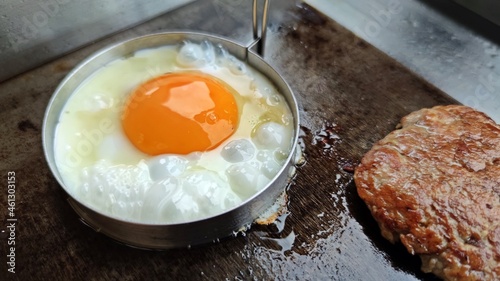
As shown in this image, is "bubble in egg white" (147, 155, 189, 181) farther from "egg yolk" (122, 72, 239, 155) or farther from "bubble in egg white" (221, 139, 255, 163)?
"bubble in egg white" (221, 139, 255, 163)

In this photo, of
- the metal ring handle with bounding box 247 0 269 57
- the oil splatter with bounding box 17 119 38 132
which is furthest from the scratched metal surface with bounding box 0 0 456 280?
the metal ring handle with bounding box 247 0 269 57

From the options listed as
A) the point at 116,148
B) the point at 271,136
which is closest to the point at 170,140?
the point at 116,148

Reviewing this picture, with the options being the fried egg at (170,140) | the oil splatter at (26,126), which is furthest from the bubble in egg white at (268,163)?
the oil splatter at (26,126)

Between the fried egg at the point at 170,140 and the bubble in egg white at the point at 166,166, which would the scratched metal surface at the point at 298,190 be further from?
the bubble in egg white at the point at 166,166

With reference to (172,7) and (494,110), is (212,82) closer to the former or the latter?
(172,7)

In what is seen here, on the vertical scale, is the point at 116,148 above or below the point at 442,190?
below

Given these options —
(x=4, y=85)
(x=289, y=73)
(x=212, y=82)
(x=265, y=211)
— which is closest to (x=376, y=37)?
(x=289, y=73)

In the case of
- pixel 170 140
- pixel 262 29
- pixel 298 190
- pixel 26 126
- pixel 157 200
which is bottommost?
pixel 26 126

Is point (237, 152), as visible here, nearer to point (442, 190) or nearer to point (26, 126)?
point (442, 190)
